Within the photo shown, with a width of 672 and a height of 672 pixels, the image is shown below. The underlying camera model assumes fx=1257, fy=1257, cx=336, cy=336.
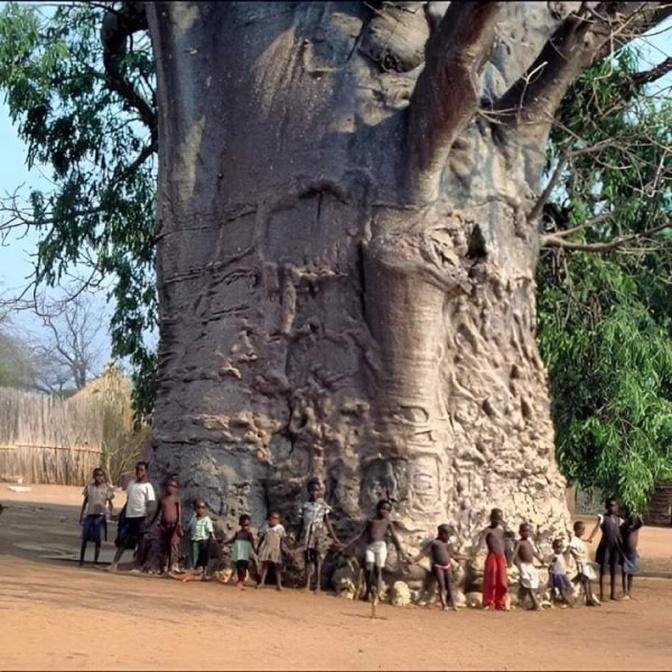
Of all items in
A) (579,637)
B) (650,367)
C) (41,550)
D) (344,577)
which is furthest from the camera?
(650,367)

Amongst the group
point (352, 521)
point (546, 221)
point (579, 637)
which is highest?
point (546, 221)

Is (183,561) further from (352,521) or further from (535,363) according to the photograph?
(535,363)

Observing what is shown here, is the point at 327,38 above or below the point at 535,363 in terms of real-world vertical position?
above

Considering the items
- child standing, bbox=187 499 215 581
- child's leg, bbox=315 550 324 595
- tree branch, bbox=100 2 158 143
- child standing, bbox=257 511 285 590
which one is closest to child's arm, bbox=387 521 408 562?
child's leg, bbox=315 550 324 595

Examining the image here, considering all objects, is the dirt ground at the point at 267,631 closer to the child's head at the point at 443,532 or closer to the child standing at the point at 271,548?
the child standing at the point at 271,548

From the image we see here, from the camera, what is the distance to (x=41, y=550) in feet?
42.8

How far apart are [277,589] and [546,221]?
5.54 m

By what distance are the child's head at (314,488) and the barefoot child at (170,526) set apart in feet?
3.80

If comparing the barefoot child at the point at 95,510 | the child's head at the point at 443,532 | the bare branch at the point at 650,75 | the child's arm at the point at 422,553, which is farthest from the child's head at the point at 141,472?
the bare branch at the point at 650,75

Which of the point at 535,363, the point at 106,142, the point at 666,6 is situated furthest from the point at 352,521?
the point at 106,142

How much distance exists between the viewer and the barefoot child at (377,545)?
10047 mm

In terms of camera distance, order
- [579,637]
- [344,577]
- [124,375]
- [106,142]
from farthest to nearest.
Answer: [124,375], [106,142], [344,577], [579,637]

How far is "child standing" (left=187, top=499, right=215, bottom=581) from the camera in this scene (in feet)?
35.0

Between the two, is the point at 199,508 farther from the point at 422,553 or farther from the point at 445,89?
the point at 445,89
